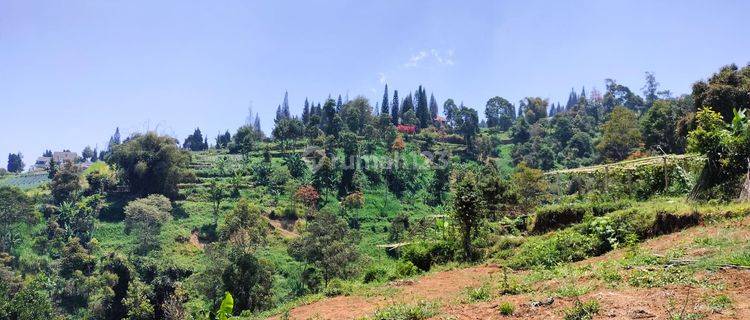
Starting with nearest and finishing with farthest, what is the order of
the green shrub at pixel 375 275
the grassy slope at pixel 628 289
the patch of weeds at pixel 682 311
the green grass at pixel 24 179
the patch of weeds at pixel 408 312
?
the patch of weeds at pixel 682 311, the grassy slope at pixel 628 289, the patch of weeds at pixel 408 312, the green shrub at pixel 375 275, the green grass at pixel 24 179

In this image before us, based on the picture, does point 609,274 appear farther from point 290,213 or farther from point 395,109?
point 395,109

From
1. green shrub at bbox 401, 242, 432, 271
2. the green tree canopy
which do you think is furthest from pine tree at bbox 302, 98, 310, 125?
green shrub at bbox 401, 242, 432, 271

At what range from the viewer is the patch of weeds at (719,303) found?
5855 mm

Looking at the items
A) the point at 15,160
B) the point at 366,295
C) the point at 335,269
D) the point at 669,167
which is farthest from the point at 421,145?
the point at 15,160

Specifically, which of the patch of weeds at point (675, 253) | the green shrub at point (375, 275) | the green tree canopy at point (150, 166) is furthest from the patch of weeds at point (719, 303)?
the green tree canopy at point (150, 166)

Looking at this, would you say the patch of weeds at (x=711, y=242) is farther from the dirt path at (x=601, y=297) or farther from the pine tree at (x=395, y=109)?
the pine tree at (x=395, y=109)

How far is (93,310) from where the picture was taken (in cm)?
2938

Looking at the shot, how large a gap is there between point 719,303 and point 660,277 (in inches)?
51.5

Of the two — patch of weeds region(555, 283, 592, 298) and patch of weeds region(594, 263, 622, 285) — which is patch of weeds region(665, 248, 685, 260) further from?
patch of weeds region(555, 283, 592, 298)

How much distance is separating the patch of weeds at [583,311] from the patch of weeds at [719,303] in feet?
4.17

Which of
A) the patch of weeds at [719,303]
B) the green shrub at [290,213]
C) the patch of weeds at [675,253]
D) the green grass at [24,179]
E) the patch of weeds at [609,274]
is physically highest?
the green grass at [24,179]

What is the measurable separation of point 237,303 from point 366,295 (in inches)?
583

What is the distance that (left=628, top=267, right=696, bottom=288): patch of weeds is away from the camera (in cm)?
703

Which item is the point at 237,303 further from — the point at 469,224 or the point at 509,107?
the point at 509,107
